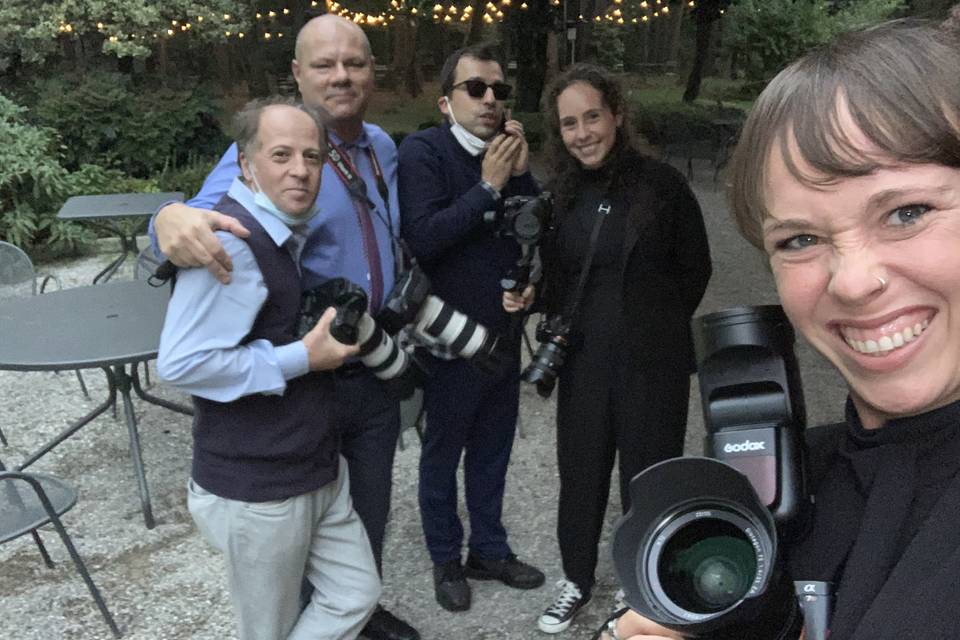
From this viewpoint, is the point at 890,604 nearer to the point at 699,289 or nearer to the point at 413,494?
the point at 699,289

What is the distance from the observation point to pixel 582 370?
118 inches

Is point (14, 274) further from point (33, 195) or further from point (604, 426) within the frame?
point (604, 426)

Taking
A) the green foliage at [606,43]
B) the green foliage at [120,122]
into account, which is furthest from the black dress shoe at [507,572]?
the green foliage at [606,43]

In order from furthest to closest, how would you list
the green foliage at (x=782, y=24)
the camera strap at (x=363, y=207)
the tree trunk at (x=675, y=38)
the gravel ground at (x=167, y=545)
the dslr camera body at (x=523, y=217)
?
the tree trunk at (x=675, y=38) → the green foliage at (x=782, y=24) → the gravel ground at (x=167, y=545) → the dslr camera body at (x=523, y=217) → the camera strap at (x=363, y=207)

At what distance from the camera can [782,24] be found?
55.3ft

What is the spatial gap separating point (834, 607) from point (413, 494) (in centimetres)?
350

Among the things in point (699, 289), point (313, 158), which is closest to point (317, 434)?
point (313, 158)

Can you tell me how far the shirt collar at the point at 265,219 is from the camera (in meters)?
2.25

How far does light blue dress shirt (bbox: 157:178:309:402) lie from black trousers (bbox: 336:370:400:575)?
1.67 feet

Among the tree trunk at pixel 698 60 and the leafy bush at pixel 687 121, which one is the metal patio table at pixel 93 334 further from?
the tree trunk at pixel 698 60

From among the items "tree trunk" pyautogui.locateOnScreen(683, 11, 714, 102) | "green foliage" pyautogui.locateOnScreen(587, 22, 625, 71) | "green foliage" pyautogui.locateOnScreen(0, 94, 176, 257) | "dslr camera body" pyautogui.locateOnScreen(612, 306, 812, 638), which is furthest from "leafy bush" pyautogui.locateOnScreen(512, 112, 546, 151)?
"dslr camera body" pyautogui.locateOnScreen(612, 306, 812, 638)

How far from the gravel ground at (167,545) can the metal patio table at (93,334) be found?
276 mm

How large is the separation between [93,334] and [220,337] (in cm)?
211

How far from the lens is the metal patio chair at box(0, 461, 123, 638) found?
296 centimetres
